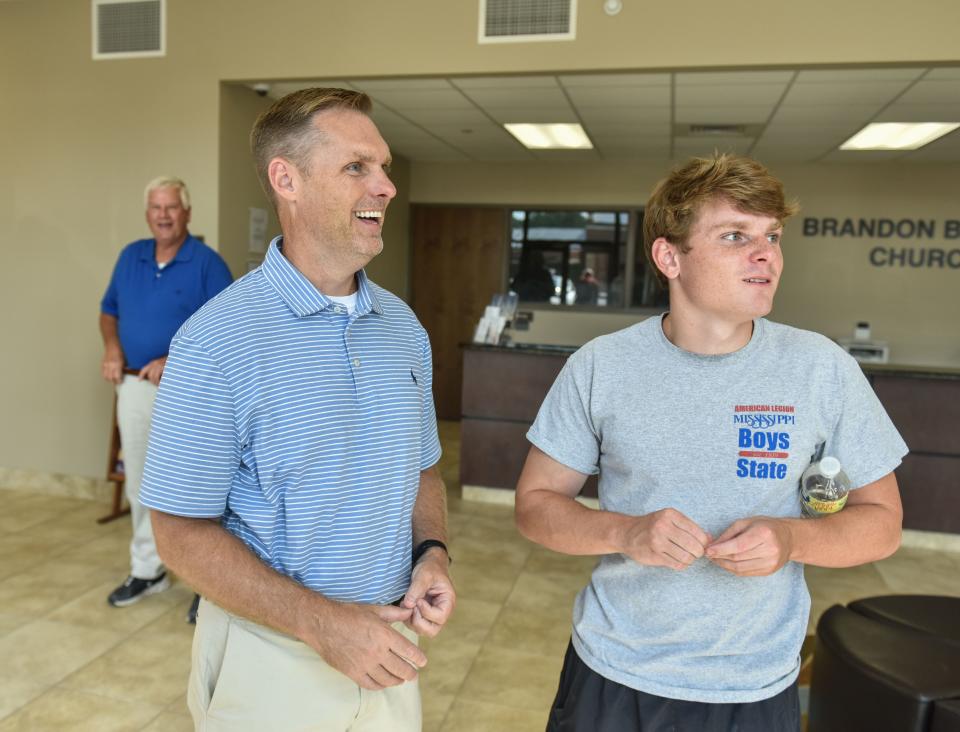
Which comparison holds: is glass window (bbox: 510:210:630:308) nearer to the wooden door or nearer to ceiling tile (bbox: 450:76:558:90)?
the wooden door

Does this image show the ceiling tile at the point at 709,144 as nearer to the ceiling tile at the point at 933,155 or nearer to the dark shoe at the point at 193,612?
the ceiling tile at the point at 933,155

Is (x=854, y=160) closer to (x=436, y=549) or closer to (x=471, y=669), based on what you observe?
(x=471, y=669)

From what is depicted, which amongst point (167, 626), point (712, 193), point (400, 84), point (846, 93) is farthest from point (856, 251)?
point (712, 193)

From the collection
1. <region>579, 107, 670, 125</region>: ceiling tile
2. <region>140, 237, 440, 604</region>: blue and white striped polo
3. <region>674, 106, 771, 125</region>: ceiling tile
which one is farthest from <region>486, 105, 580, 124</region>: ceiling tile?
<region>140, 237, 440, 604</region>: blue and white striped polo

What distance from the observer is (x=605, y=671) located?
1352mm

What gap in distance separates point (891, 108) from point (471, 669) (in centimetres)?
464

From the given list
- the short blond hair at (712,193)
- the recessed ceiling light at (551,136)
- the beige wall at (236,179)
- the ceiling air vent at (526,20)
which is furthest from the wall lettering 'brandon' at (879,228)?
the short blond hair at (712,193)

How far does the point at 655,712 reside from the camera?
132 cm

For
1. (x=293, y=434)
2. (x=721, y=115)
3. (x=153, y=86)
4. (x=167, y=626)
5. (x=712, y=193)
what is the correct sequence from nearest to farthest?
1. (x=293, y=434)
2. (x=712, y=193)
3. (x=167, y=626)
4. (x=153, y=86)
5. (x=721, y=115)

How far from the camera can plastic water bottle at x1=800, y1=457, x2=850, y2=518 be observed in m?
1.27

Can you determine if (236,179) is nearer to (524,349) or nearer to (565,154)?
(524,349)

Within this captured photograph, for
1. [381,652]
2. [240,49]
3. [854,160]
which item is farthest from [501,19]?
[854,160]

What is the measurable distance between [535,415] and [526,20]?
92.7 inches

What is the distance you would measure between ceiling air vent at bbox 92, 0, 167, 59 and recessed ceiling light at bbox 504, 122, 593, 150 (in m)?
2.63
